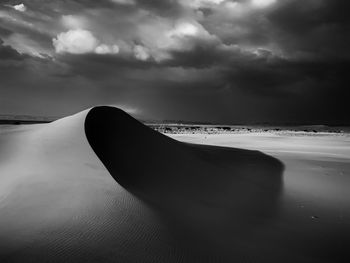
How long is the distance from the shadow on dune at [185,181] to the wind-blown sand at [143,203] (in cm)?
2

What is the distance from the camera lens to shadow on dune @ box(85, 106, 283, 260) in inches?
140

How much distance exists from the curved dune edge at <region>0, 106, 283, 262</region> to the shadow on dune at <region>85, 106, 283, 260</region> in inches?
0.9

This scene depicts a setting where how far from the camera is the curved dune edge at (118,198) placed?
8.57ft

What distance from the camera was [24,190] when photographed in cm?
353

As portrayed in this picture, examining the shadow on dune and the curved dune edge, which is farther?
the shadow on dune

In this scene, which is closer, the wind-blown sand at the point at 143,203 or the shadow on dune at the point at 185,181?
the wind-blown sand at the point at 143,203

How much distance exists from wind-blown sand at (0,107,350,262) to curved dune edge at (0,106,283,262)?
0.6 inches

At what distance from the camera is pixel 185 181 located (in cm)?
521

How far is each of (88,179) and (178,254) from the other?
2.00m

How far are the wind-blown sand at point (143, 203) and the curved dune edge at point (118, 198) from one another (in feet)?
0.05

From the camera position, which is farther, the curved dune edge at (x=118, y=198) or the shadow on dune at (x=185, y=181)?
the shadow on dune at (x=185, y=181)

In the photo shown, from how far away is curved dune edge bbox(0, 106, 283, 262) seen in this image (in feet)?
8.57

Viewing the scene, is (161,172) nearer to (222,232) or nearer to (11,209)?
(222,232)

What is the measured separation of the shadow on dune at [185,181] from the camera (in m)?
3.56
